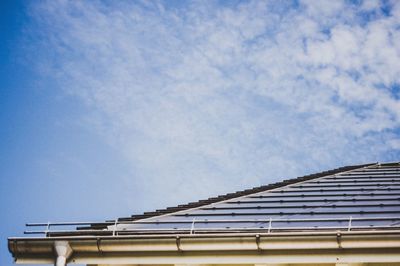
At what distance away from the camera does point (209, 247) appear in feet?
51.2

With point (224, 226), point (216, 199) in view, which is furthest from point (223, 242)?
point (216, 199)

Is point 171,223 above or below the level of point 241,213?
below

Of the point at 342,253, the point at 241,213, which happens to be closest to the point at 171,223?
the point at 241,213

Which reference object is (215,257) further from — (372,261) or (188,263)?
(372,261)

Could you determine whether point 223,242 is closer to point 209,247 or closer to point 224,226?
point 209,247

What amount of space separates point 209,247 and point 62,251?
417cm

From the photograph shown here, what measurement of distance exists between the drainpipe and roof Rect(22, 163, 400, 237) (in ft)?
2.87

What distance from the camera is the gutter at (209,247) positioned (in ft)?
48.4

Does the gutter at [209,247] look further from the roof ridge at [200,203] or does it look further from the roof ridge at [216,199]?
the roof ridge at [216,199]

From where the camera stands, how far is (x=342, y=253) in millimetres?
14836

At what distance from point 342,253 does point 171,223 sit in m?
7.15

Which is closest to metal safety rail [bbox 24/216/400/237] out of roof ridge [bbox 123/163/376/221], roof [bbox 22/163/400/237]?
roof [bbox 22/163/400/237]

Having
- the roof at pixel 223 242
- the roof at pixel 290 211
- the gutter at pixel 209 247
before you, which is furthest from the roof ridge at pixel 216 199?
the gutter at pixel 209 247

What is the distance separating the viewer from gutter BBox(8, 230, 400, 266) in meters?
→ 14.8
